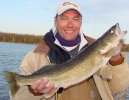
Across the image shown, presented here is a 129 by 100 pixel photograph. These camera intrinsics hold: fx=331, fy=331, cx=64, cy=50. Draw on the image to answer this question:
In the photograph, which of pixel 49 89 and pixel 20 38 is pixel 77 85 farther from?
pixel 20 38

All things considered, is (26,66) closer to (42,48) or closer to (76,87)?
(42,48)

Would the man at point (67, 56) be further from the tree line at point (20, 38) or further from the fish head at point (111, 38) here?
the tree line at point (20, 38)

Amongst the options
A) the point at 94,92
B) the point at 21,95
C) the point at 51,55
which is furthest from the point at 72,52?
the point at 21,95

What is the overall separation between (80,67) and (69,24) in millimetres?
682

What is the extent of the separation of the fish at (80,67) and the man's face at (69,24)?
41cm

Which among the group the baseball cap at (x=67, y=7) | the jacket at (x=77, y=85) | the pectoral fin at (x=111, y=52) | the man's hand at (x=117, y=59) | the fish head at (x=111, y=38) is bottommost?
the jacket at (x=77, y=85)

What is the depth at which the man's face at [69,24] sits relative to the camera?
15.6 ft

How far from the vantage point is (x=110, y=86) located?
16.2 feet

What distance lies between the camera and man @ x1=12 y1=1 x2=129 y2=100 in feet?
15.5

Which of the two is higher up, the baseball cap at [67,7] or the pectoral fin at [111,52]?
the baseball cap at [67,7]

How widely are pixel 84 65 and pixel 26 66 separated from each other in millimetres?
955

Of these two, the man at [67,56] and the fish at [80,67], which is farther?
the man at [67,56]

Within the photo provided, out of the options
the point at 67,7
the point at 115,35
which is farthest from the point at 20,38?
the point at 115,35

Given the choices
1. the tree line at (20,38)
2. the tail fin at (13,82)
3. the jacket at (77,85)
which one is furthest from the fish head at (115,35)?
the tree line at (20,38)
